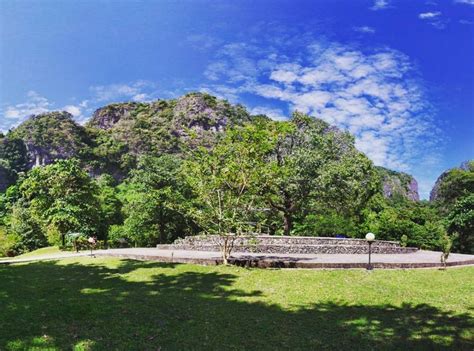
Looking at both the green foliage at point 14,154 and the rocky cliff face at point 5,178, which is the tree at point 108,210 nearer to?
the rocky cliff face at point 5,178

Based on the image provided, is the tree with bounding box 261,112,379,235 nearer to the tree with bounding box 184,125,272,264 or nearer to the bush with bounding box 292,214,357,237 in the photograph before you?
the bush with bounding box 292,214,357,237

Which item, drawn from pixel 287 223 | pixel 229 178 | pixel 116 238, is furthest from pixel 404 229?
pixel 116 238

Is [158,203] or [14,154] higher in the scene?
[14,154]

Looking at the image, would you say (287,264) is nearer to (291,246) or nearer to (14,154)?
(291,246)

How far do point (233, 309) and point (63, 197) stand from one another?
20687mm

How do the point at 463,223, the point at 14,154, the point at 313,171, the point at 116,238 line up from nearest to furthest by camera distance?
1. the point at 313,171
2. the point at 463,223
3. the point at 116,238
4. the point at 14,154

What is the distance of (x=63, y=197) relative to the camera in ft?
82.3

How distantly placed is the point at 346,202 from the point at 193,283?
16.7m

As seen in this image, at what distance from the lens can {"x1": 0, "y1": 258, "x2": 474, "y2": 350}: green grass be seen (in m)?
6.19

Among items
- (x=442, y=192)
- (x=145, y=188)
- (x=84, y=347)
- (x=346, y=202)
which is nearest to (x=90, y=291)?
(x=84, y=347)

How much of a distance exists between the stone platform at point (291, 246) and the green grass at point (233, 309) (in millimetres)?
5405

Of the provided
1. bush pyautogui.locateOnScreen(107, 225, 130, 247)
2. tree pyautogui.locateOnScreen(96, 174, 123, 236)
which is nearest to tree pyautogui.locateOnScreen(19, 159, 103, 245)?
bush pyautogui.locateOnScreen(107, 225, 130, 247)

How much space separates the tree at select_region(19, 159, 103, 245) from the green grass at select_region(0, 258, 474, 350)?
1142 cm

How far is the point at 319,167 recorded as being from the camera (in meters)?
23.3
